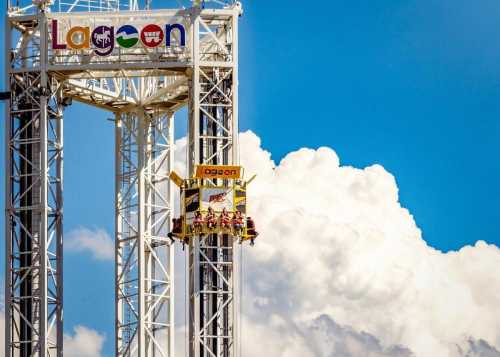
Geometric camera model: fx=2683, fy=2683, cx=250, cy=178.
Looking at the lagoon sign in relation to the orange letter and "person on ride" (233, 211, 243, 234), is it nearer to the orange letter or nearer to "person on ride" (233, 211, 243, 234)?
the orange letter

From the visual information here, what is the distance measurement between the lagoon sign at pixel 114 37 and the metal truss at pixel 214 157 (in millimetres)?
1903

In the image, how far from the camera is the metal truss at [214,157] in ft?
526

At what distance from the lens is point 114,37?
541 ft

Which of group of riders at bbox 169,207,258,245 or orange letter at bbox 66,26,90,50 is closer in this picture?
group of riders at bbox 169,207,258,245

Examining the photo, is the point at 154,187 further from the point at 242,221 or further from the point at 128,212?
the point at 242,221

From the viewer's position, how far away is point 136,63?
16388 cm

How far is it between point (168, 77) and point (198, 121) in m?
12.2

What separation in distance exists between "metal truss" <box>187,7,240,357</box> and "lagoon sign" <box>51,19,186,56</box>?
1903mm

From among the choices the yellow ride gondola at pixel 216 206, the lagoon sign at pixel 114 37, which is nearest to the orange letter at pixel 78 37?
the lagoon sign at pixel 114 37

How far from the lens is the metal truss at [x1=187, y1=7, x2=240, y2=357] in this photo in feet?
526

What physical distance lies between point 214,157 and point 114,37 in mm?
9928

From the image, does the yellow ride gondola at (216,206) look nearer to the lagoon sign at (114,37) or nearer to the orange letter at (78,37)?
the lagoon sign at (114,37)

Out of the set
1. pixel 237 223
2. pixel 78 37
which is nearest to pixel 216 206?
pixel 237 223

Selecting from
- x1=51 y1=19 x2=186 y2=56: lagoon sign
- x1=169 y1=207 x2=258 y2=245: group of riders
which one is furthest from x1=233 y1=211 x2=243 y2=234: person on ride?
x1=51 y1=19 x2=186 y2=56: lagoon sign
